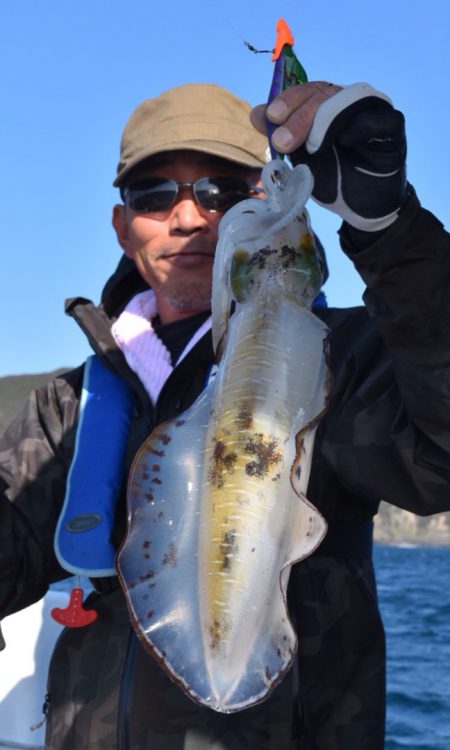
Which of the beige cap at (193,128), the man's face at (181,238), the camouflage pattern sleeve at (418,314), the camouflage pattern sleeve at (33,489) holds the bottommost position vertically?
the camouflage pattern sleeve at (33,489)

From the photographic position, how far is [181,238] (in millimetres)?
4176

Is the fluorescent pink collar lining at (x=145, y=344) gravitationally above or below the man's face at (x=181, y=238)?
below

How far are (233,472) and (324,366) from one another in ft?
1.07

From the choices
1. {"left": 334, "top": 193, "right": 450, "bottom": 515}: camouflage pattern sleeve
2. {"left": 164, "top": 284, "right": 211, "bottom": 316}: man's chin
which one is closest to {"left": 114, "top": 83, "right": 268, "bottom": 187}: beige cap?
{"left": 164, "top": 284, "right": 211, "bottom": 316}: man's chin

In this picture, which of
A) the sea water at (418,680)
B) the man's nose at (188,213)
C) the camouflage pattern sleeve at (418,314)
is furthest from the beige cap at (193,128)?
the sea water at (418,680)

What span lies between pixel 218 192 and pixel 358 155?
6.03 feet

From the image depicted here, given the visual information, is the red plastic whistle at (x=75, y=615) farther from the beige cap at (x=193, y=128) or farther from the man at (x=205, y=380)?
the beige cap at (x=193, y=128)

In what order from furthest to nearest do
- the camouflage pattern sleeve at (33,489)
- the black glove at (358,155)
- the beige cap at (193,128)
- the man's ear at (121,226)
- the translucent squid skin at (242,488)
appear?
the man's ear at (121,226), the beige cap at (193,128), the camouflage pattern sleeve at (33,489), the black glove at (358,155), the translucent squid skin at (242,488)

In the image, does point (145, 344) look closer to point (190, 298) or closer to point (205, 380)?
point (190, 298)

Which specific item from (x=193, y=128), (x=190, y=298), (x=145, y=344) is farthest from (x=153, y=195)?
(x=145, y=344)

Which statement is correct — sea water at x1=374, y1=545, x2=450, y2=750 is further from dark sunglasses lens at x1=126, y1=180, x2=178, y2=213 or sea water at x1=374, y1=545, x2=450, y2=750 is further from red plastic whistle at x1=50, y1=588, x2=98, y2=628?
dark sunglasses lens at x1=126, y1=180, x2=178, y2=213

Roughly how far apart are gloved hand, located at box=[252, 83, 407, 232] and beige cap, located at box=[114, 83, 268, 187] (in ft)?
5.81

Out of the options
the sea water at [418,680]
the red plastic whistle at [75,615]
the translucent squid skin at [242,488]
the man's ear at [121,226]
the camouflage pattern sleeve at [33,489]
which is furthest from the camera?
the sea water at [418,680]

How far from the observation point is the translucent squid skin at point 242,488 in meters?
2.12
